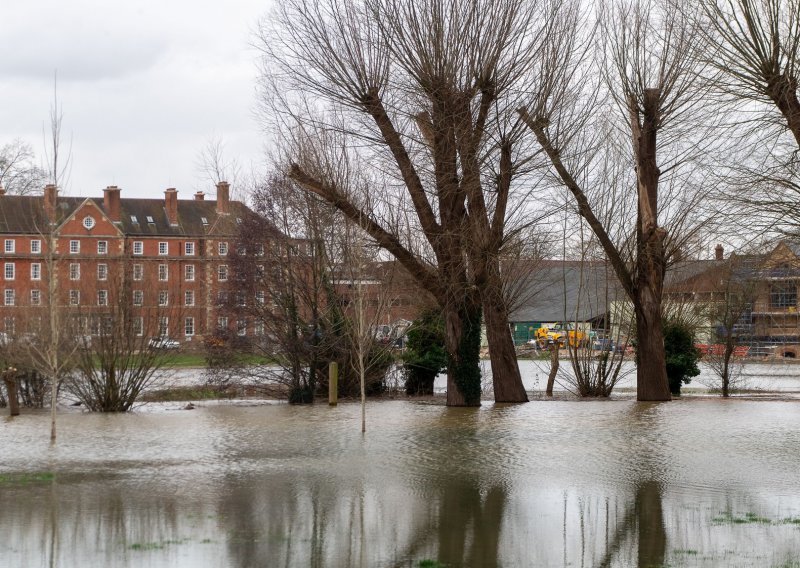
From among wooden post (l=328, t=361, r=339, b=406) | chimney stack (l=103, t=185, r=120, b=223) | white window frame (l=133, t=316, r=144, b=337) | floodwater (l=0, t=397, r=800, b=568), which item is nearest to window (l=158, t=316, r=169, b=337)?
white window frame (l=133, t=316, r=144, b=337)

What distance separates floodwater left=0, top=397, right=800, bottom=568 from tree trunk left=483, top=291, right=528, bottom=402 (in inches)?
132

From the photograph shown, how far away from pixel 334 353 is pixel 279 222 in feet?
15.7

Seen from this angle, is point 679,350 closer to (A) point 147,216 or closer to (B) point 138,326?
(B) point 138,326

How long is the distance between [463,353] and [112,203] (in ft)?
252

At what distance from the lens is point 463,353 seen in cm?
2769

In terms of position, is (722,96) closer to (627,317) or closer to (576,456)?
(576,456)

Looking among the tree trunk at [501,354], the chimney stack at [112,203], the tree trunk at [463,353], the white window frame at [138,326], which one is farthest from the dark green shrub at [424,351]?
the chimney stack at [112,203]

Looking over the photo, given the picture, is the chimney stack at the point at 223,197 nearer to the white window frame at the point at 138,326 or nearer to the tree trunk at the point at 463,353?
the white window frame at the point at 138,326

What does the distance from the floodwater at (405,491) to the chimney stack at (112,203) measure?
7555 centimetres

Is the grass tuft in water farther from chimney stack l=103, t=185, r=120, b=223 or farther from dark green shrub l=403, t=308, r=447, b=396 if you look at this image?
chimney stack l=103, t=185, r=120, b=223

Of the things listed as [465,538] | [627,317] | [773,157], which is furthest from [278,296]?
[465,538]

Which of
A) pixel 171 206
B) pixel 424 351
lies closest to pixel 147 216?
pixel 171 206

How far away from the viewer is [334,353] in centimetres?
3120

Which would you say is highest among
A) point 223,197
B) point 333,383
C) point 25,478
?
point 223,197
